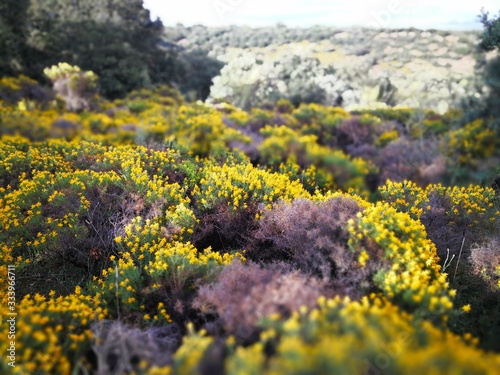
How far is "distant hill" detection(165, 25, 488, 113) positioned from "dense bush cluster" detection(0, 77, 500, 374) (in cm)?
906

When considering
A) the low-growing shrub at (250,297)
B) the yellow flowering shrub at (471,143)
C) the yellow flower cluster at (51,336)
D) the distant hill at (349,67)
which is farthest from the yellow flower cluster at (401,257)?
the distant hill at (349,67)

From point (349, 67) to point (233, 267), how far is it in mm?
23992

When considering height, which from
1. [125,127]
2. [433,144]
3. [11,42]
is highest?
[11,42]

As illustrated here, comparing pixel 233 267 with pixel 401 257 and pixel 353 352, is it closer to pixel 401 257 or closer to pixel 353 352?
pixel 401 257

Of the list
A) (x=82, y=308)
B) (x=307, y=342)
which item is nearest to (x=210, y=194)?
(x=82, y=308)

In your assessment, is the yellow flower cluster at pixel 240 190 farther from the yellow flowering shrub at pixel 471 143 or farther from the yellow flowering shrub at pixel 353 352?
the yellow flowering shrub at pixel 471 143

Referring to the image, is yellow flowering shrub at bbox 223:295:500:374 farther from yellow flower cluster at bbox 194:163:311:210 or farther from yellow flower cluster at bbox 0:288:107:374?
yellow flower cluster at bbox 194:163:311:210

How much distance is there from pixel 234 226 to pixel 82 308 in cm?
233

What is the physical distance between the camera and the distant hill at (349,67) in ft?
64.6

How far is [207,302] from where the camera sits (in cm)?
340

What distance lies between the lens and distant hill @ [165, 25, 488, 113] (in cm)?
1970

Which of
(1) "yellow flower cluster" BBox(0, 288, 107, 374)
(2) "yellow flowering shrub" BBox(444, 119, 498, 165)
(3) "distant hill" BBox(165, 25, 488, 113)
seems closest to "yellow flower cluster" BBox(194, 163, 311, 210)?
(1) "yellow flower cluster" BBox(0, 288, 107, 374)

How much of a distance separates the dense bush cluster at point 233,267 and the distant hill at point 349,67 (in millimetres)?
9064

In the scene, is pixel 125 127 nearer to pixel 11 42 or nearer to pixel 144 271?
pixel 144 271
